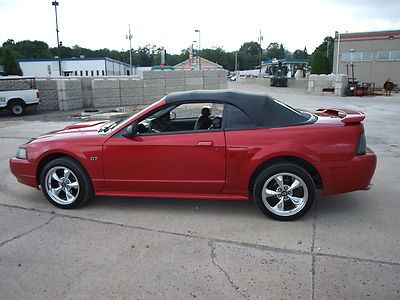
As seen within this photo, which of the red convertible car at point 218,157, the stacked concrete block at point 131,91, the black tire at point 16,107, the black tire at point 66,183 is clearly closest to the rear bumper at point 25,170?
the red convertible car at point 218,157

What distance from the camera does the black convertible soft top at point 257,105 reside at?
14.3ft

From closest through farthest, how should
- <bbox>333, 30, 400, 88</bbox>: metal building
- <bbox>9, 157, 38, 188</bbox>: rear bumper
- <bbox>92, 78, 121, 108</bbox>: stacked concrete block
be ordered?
1. <bbox>9, 157, 38, 188</bbox>: rear bumper
2. <bbox>92, 78, 121, 108</bbox>: stacked concrete block
3. <bbox>333, 30, 400, 88</bbox>: metal building

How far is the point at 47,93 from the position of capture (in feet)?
55.2

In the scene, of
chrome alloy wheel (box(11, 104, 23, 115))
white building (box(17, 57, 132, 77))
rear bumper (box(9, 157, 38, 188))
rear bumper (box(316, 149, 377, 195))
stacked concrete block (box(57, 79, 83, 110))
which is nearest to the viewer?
rear bumper (box(316, 149, 377, 195))

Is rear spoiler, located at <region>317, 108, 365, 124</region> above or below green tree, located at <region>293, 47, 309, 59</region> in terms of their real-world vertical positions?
below

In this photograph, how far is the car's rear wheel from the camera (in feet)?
49.7

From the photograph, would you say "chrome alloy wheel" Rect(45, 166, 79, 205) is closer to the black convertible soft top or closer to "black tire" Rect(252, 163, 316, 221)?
the black convertible soft top

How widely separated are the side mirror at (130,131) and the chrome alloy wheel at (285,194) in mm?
1662

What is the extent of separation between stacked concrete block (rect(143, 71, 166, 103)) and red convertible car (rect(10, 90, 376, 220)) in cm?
1344

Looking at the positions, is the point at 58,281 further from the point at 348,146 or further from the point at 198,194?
the point at 348,146

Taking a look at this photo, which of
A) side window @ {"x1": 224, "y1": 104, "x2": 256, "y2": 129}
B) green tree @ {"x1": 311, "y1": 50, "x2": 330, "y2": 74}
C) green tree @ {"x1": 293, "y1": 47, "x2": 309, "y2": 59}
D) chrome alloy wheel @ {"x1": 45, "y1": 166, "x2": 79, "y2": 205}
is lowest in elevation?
chrome alloy wheel @ {"x1": 45, "y1": 166, "x2": 79, "y2": 205}

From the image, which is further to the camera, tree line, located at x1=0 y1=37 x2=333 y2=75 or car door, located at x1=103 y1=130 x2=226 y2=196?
tree line, located at x1=0 y1=37 x2=333 y2=75

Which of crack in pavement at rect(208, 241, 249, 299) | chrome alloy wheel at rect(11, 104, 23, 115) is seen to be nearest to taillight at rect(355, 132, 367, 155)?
crack in pavement at rect(208, 241, 249, 299)

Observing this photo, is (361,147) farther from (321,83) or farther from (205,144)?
(321,83)
